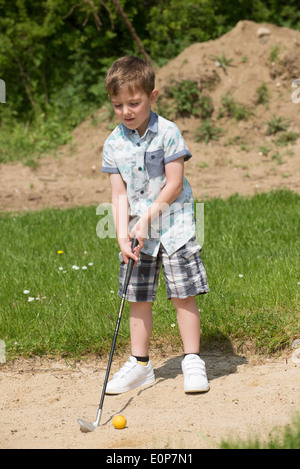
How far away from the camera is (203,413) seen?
3.13 meters

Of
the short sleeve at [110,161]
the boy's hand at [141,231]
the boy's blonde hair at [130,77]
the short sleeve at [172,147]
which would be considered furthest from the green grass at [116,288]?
the boy's blonde hair at [130,77]

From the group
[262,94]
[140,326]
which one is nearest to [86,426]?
[140,326]

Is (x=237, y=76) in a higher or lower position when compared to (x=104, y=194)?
higher

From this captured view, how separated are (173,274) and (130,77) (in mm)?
1029

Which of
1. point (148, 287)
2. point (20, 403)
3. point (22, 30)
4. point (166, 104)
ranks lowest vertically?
point (20, 403)

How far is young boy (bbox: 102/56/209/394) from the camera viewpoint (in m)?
3.31

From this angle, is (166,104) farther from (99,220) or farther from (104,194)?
(99,220)

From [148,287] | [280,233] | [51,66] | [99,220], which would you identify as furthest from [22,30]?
[148,287]

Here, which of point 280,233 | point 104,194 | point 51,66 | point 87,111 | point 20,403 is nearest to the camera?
point 20,403

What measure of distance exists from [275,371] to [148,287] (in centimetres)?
83

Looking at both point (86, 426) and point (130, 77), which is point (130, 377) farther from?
point (130, 77)

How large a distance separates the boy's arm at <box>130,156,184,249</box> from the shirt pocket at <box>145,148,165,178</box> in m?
0.04

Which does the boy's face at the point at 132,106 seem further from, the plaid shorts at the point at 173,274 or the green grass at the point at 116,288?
the green grass at the point at 116,288

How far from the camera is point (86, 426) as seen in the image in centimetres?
298
